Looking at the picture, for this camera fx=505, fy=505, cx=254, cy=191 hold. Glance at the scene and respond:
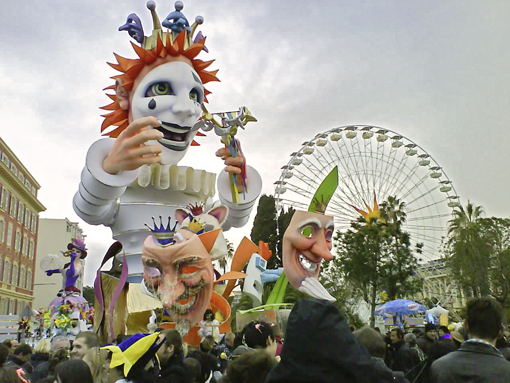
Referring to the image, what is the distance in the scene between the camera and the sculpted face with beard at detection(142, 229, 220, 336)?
7.57 meters

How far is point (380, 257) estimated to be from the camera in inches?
927

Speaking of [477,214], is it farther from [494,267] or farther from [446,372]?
[446,372]

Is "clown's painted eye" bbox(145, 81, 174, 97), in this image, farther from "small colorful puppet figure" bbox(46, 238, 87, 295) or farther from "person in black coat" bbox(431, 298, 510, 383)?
"person in black coat" bbox(431, 298, 510, 383)

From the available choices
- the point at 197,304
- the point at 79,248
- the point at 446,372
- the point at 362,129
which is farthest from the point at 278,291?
the point at 362,129

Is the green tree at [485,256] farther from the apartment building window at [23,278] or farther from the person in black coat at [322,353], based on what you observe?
the apartment building window at [23,278]

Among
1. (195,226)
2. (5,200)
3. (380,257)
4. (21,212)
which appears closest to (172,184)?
(195,226)

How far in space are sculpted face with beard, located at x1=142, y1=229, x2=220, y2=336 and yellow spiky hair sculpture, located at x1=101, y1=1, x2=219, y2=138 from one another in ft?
11.6

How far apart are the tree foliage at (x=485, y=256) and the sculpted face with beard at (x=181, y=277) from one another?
18313 mm

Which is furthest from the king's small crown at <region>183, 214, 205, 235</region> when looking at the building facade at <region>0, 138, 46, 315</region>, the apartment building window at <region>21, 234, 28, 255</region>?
the apartment building window at <region>21, 234, 28, 255</region>

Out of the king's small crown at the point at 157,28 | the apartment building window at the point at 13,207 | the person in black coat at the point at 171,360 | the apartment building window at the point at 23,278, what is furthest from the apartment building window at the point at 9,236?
the person in black coat at the point at 171,360

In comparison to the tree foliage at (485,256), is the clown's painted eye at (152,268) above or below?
below

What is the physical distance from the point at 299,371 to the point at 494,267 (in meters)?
24.7

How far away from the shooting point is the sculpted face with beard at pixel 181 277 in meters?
7.57

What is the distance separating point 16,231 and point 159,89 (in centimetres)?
3201
